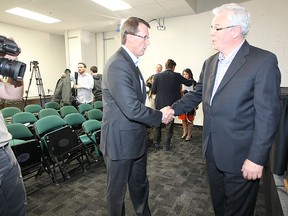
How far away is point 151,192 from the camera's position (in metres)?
2.65

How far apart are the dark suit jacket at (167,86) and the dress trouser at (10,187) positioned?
3236 millimetres

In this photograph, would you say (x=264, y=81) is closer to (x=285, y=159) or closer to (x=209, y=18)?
(x=285, y=159)

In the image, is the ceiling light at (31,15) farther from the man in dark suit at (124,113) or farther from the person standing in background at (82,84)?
the man in dark suit at (124,113)

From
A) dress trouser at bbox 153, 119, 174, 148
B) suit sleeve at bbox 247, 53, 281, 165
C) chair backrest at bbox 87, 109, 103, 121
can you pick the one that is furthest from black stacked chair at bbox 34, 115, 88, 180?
suit sleeve at bbox 247, 53, 281, 165

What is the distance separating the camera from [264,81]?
1.18 meters

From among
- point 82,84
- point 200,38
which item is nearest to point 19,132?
point 82,84

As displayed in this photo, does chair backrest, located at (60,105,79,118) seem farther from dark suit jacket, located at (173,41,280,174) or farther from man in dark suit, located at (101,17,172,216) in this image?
dark suit jacket, located at (173,41,280,174)

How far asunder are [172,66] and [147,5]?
2135 millimetres

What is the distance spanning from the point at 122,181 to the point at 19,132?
7.07 feet

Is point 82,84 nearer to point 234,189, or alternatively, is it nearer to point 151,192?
point 151,192

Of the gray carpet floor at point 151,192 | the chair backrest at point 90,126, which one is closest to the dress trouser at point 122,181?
the gray carpet floor at point 151,192

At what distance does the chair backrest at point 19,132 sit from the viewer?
296 centimetres

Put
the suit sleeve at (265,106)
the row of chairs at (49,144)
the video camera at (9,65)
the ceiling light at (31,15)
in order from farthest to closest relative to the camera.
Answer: the ceiling light at (31,15), the row of chairs at (49,144), the suit sleeve at (265,106), the video camera at (9,65)

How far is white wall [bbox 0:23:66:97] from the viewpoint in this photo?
7262 millimetres
